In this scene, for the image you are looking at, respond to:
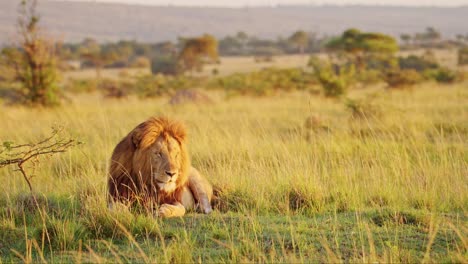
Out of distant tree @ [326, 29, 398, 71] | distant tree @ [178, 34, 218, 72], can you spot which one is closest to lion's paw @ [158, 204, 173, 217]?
distant tree @ [326, 29, 398, 71]

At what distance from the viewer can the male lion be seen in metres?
5.27

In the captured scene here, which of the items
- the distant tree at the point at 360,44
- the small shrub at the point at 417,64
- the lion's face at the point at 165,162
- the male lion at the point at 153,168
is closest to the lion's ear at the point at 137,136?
the male lion at the point at 153,168

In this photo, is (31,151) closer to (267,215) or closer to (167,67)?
(267,215)

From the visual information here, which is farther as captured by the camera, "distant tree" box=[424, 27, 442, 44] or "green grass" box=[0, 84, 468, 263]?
"distant tree" box=[424, 27, 442, 44]

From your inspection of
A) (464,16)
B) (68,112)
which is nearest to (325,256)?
(68,112)

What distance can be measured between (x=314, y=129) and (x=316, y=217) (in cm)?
557

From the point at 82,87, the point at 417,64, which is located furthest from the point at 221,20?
the point at 82,87

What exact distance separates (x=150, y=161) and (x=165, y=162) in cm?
16

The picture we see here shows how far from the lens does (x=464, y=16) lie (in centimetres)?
18212

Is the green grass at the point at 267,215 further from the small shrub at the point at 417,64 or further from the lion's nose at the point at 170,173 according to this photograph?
the small shrub at the point at 417,64

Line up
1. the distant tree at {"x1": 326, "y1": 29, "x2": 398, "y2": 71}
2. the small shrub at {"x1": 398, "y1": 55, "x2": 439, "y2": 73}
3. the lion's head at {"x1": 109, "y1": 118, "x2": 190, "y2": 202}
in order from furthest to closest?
1. the small shrub at {"x1": 398, "y1": 55, "x2": 439, "y2": 73}
2. the distant tree at {"x1": 326, "y1": 29, "x2": 398, "y2": 71}
3. the lion's head at {"x1": 109, "y1": 118, "x2": 190, "y2": 202}

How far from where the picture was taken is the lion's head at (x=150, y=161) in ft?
17.3

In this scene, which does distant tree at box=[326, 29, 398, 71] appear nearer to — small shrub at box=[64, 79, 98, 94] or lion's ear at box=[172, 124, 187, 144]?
small shrub at box=[64, 79, 98, 94]

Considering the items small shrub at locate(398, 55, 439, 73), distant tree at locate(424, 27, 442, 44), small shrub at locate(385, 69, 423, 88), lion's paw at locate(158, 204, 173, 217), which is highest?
lion's paw at locate(158, 204, 173, 217)
